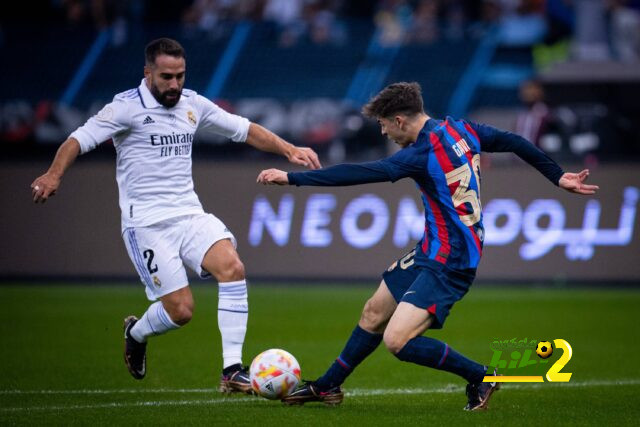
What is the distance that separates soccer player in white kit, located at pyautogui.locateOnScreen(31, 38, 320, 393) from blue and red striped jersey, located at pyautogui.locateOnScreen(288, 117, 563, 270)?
39.7 inches

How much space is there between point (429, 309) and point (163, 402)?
1.93m

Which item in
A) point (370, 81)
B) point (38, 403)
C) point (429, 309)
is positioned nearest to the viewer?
point (429, 309)

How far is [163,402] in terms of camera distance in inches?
306

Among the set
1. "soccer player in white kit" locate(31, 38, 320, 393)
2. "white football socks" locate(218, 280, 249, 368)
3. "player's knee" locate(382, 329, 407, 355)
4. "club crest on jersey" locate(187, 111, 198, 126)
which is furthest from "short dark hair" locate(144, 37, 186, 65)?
"player's knee" locate(382, 329, 407, 355)

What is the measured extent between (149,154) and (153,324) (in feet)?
3.95

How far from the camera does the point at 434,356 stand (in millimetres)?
7148

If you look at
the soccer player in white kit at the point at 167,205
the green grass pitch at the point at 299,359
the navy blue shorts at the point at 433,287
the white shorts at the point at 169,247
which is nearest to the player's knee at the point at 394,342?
the navy blue shorts at the point at 433,287

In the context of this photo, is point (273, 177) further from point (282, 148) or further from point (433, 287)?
point (282, 148)

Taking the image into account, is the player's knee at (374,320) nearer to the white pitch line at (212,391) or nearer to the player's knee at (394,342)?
the player's knee at (394,342)

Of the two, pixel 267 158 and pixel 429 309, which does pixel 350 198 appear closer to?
pixel 267 158

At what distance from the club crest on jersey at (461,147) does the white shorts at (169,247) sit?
187cm

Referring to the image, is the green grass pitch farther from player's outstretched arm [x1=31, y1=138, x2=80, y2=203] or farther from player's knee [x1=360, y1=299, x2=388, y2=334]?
player's outstretched arm [x1=31, y1=138, x2=80, y2=203]

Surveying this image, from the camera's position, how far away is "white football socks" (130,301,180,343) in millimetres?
8195

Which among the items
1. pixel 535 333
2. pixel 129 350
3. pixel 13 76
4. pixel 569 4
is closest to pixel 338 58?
pixel 569 4
